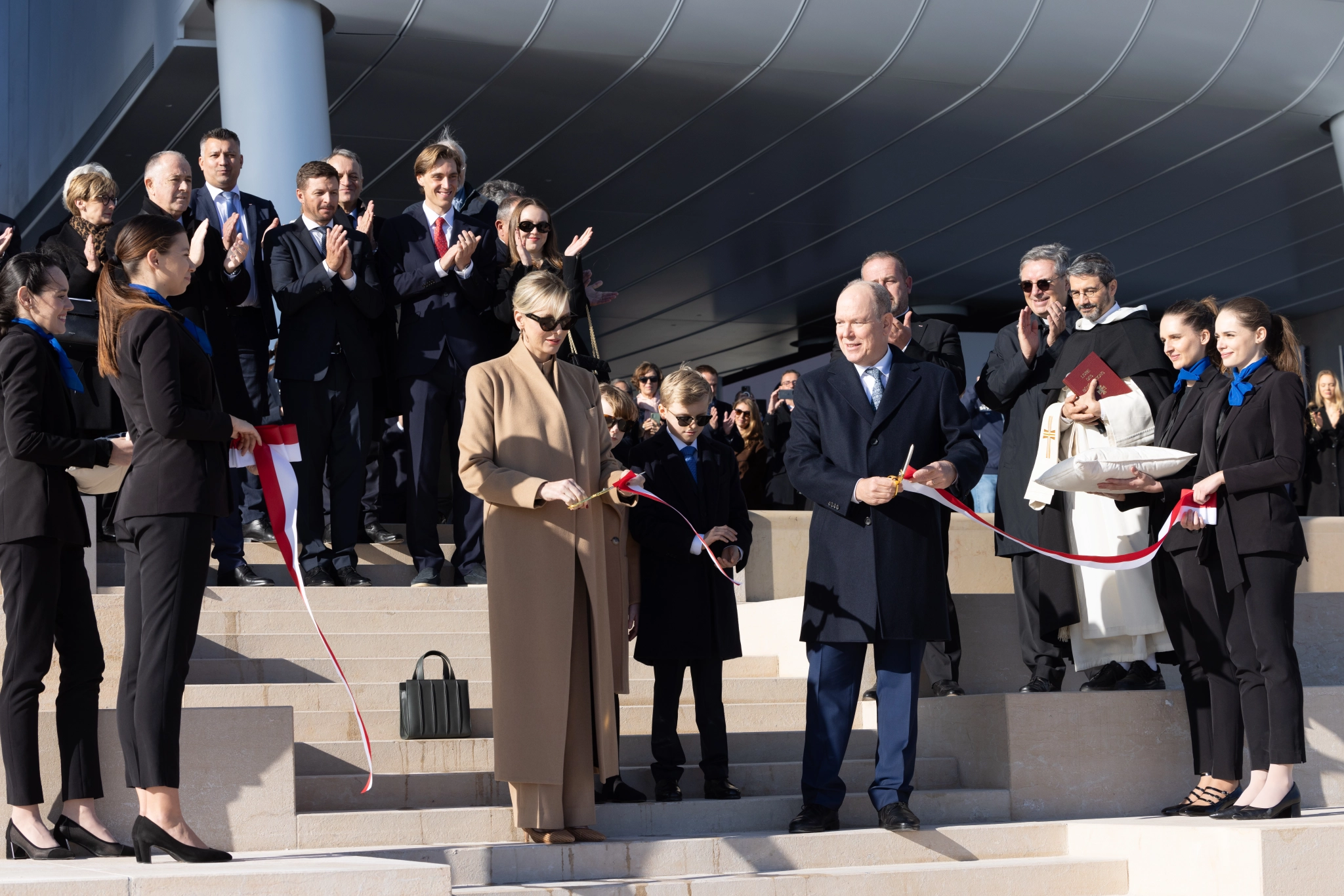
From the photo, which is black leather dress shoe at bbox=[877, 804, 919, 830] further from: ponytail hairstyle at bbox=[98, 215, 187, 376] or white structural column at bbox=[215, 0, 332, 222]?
white structural column at bbox=[215, 0, 332, 222]

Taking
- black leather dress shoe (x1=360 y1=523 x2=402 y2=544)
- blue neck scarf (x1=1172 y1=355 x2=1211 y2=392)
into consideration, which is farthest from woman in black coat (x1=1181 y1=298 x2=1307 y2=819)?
black leather dress shoe (x1=360 y1=523 x2=402 y2=544)

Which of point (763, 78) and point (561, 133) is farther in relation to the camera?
point (561, 133)

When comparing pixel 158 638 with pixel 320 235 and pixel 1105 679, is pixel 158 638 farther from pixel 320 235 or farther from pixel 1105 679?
pixel 1105 679

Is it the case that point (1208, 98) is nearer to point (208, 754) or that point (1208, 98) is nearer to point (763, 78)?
point (763, 78)

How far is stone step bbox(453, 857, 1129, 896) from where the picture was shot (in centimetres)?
440

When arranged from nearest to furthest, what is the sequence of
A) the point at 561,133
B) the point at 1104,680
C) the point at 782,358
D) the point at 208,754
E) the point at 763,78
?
the point at 208,754 < the point at 1104,680 < the point at 763,78 < the point at 561,133 < the point at 782,358

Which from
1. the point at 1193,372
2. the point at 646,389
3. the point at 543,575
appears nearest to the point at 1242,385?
the point at 1193,372

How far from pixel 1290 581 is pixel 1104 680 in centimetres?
124

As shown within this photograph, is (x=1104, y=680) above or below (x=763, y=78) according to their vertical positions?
below

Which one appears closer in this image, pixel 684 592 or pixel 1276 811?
pixel 1276 811

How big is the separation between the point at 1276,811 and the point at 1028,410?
209 centimetres

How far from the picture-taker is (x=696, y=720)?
567 centimetres

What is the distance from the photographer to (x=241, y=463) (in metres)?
4.44

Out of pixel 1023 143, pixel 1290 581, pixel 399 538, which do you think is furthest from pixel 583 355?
pixel 1023 143
